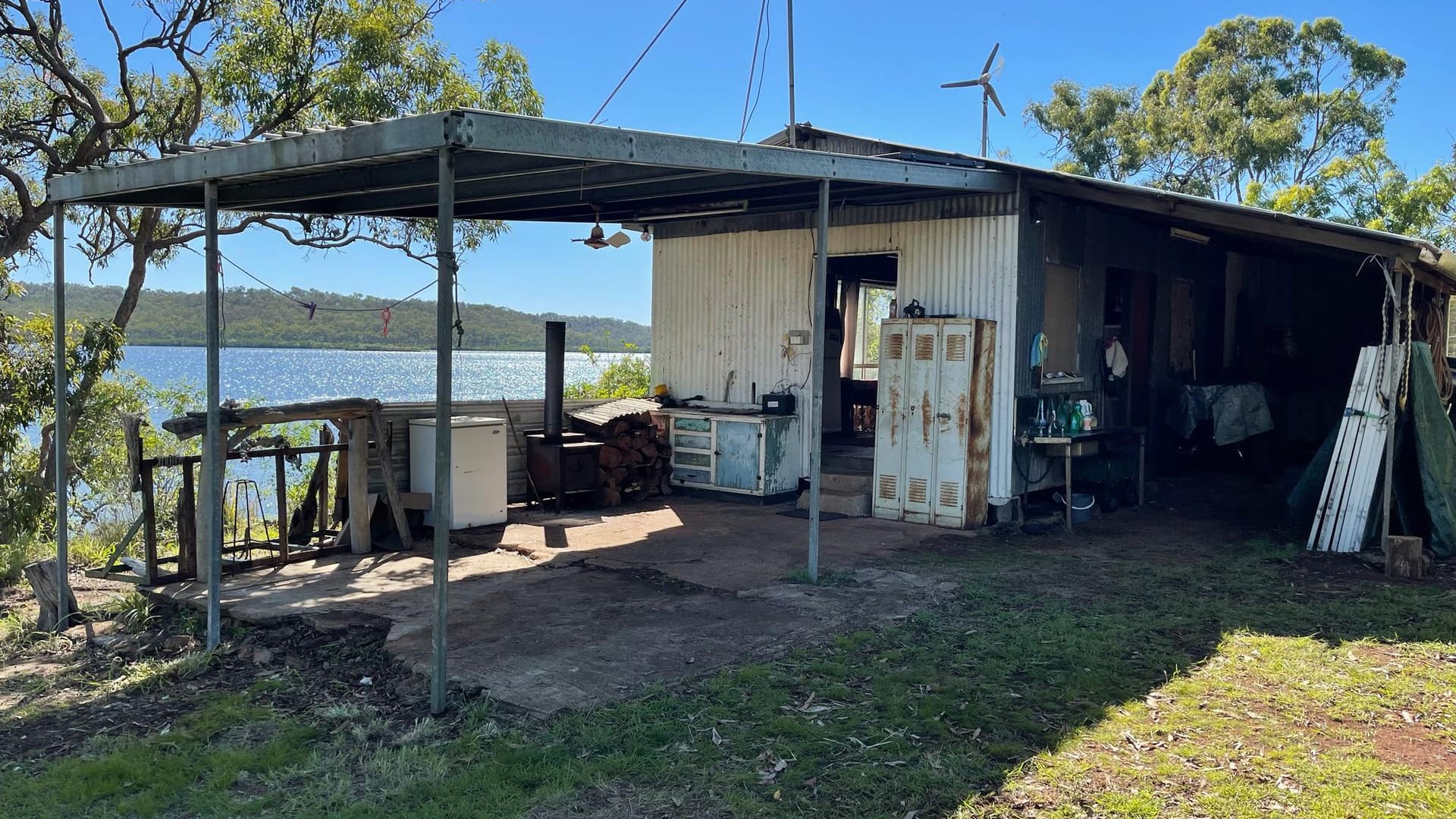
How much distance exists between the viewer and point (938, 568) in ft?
23.9

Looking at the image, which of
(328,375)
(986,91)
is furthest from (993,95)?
(328,375)

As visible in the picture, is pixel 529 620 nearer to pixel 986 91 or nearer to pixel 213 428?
pixel 213 428

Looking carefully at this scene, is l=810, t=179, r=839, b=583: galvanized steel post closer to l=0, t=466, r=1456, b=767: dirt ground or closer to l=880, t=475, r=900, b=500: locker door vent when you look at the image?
l=0, t=466, r=1456, b=767: dirt ground

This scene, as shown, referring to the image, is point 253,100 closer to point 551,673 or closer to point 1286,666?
point 551,673

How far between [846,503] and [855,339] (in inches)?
205

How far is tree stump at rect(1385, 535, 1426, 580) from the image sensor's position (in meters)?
6.96

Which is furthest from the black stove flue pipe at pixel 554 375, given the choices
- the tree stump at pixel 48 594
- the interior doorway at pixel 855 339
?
the tree stump at pixel 48 594

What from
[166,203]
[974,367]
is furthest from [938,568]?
[166,203]

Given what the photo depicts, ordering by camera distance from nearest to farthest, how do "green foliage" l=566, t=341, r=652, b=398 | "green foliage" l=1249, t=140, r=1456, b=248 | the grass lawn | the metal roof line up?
1. the grass lawn
2. the metal roof
3. "green foliage" l=566, t=341, r=652, b=398
4. "green foliage" l=1249, t=140, r=1456, b=248

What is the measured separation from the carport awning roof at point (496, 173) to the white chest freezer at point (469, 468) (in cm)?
174

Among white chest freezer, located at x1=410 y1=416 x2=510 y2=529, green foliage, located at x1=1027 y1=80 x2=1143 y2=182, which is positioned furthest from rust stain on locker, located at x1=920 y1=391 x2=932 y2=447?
green foliage, located at x1=1027 y1=80 x2=1143 y2=182

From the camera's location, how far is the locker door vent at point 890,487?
30.3ft

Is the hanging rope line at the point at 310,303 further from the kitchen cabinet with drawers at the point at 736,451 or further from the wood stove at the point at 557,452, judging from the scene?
the kitchen cabinet with drawers at the point at 736,451

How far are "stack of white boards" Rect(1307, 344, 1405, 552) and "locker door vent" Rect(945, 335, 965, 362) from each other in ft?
9.32
